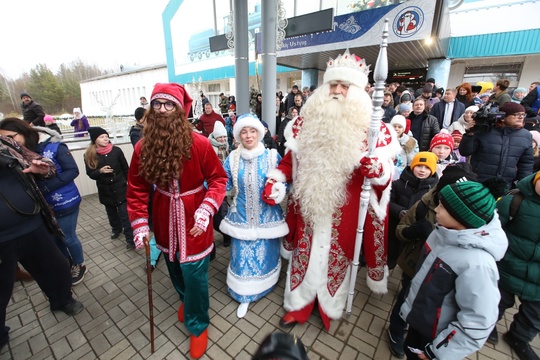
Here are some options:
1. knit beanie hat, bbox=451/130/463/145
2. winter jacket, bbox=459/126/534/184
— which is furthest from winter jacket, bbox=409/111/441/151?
winter jacket, bbox=459/126/534/184

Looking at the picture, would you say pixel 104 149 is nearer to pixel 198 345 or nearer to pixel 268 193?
pixel 268 193

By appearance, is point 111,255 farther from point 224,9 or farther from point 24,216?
point 224,9

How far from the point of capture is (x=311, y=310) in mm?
→ 2352

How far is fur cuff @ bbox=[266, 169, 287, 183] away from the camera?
229 cm

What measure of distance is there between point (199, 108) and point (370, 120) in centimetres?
1119

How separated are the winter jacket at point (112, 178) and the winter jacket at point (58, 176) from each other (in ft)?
1.94

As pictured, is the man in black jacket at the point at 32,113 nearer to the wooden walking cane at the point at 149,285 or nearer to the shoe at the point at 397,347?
the wooden walking cane at the point at 149,285

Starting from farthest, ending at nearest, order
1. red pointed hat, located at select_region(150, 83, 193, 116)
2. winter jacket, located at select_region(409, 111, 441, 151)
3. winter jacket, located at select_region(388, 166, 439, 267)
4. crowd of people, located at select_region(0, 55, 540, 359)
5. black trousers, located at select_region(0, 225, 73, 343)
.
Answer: winter jacket, located at select_region(409, 111, 441, 151) → winter jacket, located at select_region(388, 166, 439, 267) → black trousers, located at select_region(0, 225, 73, 343) → red pointed hat, located at select_region(150, 83, 193, 116) → crowd of people, located at select_region(0, 55, 540, 359)

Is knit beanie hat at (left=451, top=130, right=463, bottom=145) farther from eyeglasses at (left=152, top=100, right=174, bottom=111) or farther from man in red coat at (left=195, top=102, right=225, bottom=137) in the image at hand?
man in red coat at (left=195, top=102, right=225, bottom=137)

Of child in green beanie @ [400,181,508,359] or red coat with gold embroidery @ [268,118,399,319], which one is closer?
child in green beanie @ [400,181,508,359]

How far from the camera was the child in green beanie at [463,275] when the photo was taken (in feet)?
3.88

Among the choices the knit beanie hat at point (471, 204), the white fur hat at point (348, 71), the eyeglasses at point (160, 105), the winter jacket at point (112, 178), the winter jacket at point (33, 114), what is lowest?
the winter jacket at point (112, 178)

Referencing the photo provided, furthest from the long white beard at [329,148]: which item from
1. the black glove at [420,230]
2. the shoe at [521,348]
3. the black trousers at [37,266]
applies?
the black trousers at [37,266]

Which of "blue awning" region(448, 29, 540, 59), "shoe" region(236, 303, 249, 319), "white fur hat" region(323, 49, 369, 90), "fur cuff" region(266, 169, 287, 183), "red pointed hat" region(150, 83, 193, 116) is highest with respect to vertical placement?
"blue awning" region(448, 29, 540, 59)
